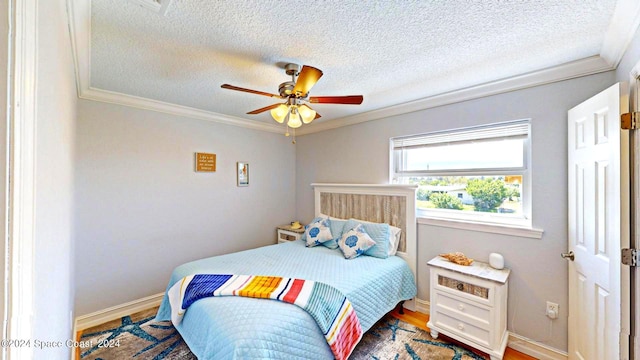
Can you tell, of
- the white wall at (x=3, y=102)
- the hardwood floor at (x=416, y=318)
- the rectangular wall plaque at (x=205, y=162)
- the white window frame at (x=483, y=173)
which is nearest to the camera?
the white wall at (x=3, y=102)

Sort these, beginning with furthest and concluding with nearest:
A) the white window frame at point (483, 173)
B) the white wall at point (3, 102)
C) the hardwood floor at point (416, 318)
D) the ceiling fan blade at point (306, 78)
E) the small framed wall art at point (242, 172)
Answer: the small framed wall art at point (242, 172) < the hardwood floor at point (416, 318) < the white window frame at point (483, 173) < the ceiling fan blade at point (306, 78) < the white wall at point (3, 102)

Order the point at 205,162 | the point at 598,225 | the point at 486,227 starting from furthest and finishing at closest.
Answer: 1. the point at 205,162
2. the point at 486,227
3. the point at 598,225

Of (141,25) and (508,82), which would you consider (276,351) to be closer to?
(141,25)

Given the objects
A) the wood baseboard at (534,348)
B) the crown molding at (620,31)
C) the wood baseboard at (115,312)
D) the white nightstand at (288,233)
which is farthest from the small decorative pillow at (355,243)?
the crown molding at (620,31)

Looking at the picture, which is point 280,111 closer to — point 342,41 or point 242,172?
point 342,41

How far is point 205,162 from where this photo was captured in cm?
327

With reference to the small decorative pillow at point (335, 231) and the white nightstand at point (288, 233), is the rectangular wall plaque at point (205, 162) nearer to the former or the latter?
the white nightstand at point (288, 233)

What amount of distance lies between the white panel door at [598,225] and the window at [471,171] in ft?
1.30

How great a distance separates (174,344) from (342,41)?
274 centimetres

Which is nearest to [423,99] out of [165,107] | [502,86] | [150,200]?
[502,86]

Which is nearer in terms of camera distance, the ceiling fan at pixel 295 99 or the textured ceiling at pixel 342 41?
the textured ceiling at pixel 342 41

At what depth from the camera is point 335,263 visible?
8.37 ft

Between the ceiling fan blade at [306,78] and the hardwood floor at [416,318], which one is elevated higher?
the ceiling fan blade at [306,78]

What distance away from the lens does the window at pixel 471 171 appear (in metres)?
2.31
